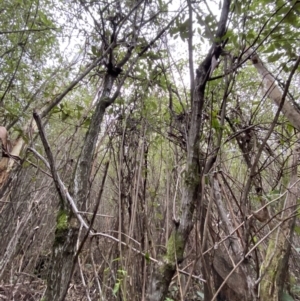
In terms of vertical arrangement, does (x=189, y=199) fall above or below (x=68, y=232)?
above

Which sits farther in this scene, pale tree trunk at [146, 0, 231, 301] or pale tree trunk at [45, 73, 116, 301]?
pale tree trunk at [45, 73, 116, 301]

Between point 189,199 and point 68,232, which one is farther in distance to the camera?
point 68,232

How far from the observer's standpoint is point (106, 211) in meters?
2.95

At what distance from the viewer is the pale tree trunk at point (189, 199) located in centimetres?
58

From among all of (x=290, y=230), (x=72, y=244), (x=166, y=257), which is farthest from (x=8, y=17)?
(x=290, y=230)

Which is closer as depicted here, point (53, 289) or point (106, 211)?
point (53, 289)

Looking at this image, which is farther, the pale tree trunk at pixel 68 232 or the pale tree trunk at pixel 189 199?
the pale tree trunk at pixel 68 232

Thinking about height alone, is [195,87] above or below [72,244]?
above

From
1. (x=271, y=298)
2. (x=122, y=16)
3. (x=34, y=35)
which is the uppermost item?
(x=34, y=35)

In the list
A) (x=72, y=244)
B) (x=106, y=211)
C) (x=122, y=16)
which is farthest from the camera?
(x=106, y=211)

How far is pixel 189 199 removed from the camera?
63cm

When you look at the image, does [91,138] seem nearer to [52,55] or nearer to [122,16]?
[122,16]

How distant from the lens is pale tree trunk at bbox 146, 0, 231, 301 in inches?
22.7

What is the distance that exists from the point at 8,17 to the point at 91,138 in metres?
1.24
